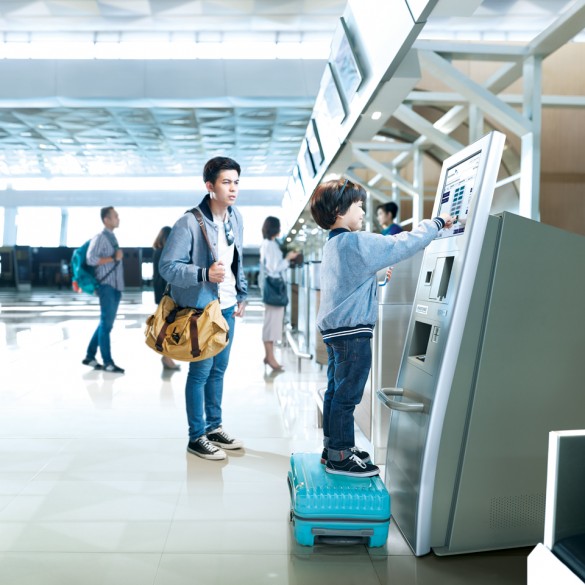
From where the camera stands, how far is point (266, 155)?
18.0 metres

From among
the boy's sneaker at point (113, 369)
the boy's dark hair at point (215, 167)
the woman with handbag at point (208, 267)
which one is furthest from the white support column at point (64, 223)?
the boy's dark hair at point (215, 167)

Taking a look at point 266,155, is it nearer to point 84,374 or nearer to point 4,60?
point 4,60

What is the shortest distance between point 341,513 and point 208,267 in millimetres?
1598

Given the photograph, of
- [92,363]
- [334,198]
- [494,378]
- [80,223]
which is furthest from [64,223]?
[494,378]

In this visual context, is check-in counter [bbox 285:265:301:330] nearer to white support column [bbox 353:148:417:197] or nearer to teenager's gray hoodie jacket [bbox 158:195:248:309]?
white support column [bbox 353:148:417:197]

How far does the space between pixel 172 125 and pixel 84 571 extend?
492 inches

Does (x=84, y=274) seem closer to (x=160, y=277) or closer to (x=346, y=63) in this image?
(x=160, y=277)

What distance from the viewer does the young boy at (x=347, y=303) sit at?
7.80ft

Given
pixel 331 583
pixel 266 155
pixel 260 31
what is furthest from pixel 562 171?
pixel 266 155

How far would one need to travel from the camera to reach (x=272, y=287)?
6.61 m

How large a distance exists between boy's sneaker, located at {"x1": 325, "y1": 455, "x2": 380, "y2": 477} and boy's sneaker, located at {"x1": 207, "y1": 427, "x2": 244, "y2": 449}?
1.26 metres

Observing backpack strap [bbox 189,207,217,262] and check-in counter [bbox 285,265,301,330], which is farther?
check-in counter [bbox 285,265,301,330]

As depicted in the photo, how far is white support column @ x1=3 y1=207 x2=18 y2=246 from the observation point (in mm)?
26250

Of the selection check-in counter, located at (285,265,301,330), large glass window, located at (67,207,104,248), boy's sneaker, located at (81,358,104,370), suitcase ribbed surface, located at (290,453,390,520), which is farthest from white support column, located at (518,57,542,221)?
large glass window, located at (67,207,104,248)
